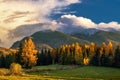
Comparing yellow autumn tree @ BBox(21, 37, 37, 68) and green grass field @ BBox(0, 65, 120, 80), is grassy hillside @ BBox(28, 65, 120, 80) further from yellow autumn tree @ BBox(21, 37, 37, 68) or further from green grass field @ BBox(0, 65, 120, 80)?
yellow autumn tree @ BBox(21, 37, 37, 68)

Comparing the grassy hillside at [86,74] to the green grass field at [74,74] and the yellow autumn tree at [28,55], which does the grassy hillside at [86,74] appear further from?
the yellow autumn tree at [28,55]

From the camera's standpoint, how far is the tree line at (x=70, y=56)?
13625cm

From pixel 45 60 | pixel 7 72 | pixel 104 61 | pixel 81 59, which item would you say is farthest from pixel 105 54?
pixel 7 72

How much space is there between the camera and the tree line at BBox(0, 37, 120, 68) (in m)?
136

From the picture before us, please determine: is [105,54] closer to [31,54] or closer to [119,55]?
[119,55]

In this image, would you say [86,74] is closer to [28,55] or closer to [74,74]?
[74,74]

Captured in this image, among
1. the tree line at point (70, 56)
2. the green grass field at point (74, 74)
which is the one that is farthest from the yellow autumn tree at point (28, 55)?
the green grass field at point (74, 74)

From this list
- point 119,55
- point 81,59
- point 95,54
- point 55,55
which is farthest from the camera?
point 55,55

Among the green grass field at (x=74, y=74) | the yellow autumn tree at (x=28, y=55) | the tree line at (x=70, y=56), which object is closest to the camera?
the green grass field at (x=74, y=74)

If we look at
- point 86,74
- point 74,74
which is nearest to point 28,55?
point 74,74

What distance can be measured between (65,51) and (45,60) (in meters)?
15.1

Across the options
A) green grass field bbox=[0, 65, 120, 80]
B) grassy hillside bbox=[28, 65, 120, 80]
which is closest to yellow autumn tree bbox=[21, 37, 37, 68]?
green grass field bbox=[0, 65, 120, 80]

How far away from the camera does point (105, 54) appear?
153500 mm

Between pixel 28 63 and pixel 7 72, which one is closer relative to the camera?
pixel 7 72
